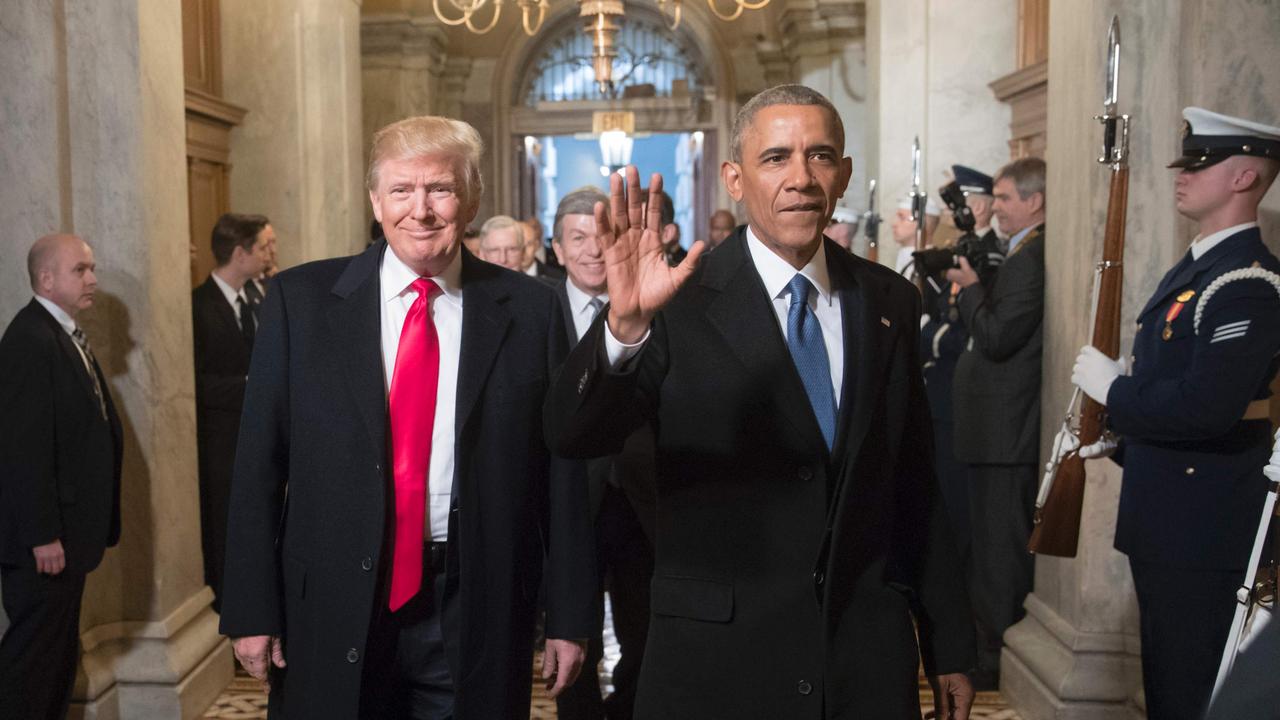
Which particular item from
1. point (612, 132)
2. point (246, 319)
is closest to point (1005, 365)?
point (246, 319)

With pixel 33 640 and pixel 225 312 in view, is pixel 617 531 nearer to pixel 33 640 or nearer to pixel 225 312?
pixel 33 640

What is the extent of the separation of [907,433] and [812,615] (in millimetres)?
461

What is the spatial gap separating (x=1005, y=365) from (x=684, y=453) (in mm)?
3393

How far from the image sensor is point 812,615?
2.36 meters

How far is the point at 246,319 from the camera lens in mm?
6387

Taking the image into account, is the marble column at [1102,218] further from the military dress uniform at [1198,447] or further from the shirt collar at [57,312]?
the shirt collar at [57,312]

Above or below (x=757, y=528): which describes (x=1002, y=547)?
below

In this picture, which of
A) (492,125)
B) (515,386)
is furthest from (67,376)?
(492,125)

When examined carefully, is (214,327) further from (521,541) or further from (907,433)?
(907,433)

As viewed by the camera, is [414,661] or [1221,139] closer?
[414,661]

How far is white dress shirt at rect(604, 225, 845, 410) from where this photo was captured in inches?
97.0

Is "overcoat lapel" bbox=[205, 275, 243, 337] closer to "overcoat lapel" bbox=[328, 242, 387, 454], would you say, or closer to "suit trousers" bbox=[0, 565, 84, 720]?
"suit trousers" bbox=[0, 565, 84, 720]

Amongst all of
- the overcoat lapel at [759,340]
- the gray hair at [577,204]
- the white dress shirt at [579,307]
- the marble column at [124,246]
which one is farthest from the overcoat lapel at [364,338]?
the marble column at [124,246]

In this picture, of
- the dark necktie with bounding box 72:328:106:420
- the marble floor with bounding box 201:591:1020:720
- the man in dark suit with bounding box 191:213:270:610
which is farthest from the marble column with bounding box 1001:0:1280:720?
the man in dark suit with bounding box 191:213:270:610
